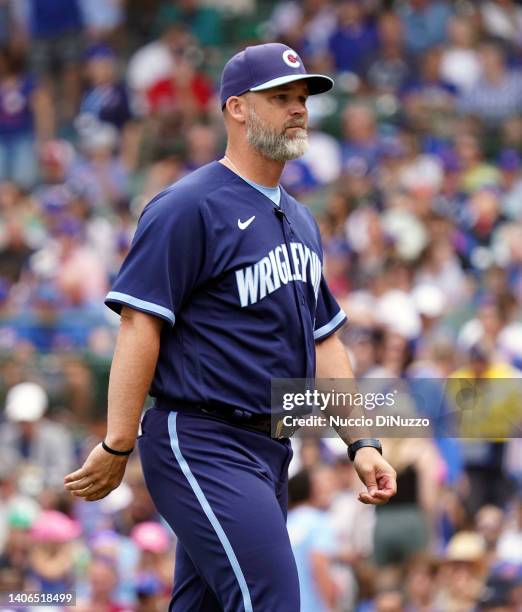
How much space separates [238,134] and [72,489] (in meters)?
1.21

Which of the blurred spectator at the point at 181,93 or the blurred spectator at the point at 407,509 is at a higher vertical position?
the blurred spectator at the point at 181,93

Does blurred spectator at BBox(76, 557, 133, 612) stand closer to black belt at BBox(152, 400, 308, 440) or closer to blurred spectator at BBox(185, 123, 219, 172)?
black belt at BBox(152, 400, 308, 440)

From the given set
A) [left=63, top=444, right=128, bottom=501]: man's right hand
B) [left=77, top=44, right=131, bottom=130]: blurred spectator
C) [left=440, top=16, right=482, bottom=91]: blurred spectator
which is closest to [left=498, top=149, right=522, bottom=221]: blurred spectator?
[left=440, top=16, right=482, bottom=91]: blurred spectator

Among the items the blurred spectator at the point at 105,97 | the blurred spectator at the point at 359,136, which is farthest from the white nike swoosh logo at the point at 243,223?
the blurred spectator at the point at 105,97

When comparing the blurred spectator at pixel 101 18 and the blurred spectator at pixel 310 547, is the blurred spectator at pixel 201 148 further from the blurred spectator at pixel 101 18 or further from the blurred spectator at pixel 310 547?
the blurred spectator at pixel 310 547

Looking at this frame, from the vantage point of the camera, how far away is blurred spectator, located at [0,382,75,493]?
971cm

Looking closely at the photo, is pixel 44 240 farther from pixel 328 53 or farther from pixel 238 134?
pixel 238 134

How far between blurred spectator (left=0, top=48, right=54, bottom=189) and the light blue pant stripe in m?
11.1

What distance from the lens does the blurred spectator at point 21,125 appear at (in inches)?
601

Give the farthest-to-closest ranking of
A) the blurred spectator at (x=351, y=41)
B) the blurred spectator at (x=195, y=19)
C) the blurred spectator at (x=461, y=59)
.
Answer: the blurred spectator at (x=195, y=19) < the blurred spectator at (x=351, y=41) < the blurred spectator at (x=461, y=59)

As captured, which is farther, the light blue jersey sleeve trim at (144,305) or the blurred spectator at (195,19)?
the blurred spectator at (195,19)

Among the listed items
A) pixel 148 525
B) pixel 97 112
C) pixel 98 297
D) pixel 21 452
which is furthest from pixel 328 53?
pixel 148 525

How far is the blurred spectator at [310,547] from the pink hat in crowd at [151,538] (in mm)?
778

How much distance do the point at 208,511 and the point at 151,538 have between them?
12.3 feet
